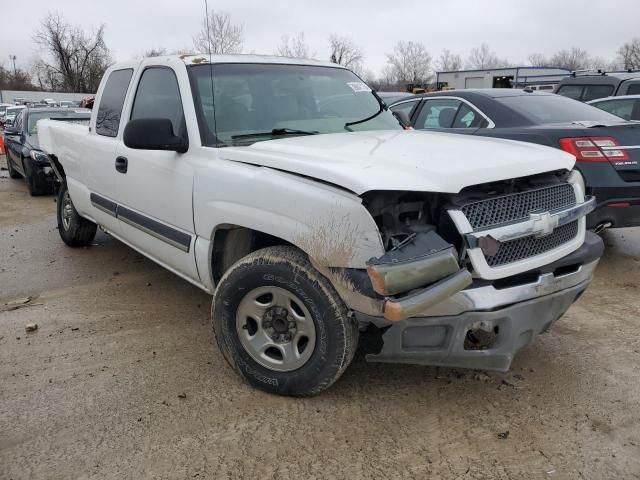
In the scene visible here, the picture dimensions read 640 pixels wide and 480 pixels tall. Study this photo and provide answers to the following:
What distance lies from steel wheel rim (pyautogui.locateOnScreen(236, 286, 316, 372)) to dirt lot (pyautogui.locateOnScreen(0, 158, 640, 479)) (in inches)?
9.3

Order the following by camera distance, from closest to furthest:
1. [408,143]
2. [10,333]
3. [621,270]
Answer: [408,143] < [10,333] < [621,270]

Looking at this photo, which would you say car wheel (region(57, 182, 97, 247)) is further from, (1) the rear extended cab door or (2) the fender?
(2) the fender

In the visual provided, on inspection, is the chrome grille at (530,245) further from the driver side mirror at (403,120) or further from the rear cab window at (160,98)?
the rear cab window at (160,98)

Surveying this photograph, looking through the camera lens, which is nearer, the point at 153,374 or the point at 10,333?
the point at 153,374

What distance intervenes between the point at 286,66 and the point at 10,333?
2797 millimetres

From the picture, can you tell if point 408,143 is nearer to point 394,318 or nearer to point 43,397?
point 394,318

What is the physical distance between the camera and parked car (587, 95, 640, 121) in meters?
8.33

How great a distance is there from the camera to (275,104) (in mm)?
3852

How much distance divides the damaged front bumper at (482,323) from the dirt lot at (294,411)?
0.39 meters

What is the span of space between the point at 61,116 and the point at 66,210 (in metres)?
4.56

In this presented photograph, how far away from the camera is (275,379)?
306 centimetres

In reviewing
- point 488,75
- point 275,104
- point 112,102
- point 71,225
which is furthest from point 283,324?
point 488,75

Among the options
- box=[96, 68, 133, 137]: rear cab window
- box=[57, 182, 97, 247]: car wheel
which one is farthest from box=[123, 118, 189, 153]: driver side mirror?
box=[57, 182, 97, 247]: car wheel

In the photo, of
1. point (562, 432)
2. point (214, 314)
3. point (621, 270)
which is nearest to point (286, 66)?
point (214, 314)
